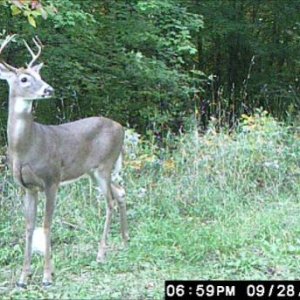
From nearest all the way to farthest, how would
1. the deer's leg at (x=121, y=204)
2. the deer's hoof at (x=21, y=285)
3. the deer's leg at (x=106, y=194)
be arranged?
the deer's hoof at (x=21, y=285), the deer's leg at (x=106, y=194), the deer's leg at (x=121, y=204)

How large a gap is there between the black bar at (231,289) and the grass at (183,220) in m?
0.12

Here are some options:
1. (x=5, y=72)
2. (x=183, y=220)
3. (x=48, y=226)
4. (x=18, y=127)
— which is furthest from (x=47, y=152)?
(x=183, y=220)

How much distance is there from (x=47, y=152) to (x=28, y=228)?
0.56 m

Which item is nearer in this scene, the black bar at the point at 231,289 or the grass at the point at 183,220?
the black bar at the point at 231,289

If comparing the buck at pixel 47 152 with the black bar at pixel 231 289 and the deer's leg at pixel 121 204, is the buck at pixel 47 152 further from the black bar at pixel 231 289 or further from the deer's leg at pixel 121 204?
the black bar at pixel 231 289

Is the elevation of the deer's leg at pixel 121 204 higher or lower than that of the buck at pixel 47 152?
lower

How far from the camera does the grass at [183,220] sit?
16.2ft

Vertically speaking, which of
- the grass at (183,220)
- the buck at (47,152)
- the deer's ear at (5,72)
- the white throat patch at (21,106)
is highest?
the deer's ear at (5,72)

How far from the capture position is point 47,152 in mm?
5117

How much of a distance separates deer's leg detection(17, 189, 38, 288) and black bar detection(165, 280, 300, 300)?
98 centimetres

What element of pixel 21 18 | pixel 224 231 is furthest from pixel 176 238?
pixel 21 18

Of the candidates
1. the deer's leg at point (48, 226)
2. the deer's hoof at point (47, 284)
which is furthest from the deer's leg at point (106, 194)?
the deer's hoof at point (47, 284)

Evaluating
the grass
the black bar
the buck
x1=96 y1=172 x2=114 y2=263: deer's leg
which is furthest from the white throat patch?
the black bar

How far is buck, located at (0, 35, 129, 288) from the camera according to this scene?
4.89m
